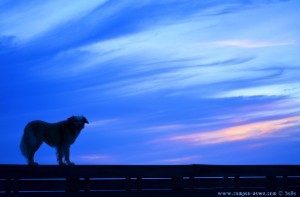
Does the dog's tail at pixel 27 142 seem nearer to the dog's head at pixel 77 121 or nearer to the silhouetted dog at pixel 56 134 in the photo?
the silhouetted dog at pixel 56 134
